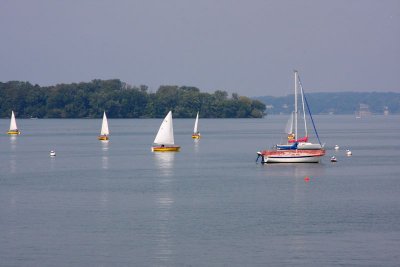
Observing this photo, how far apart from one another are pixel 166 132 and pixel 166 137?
1250mm

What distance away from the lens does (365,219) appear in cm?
4481

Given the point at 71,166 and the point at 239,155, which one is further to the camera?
the point at 239,155

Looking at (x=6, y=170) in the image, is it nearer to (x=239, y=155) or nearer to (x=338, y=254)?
(x=239, y=155)

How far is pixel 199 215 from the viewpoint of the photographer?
46.3 meters

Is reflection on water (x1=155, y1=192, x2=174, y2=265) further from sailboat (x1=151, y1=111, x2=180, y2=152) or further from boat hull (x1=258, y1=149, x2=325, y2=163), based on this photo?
sailboat (x1=151, y1=111, x2=180, y2=152)

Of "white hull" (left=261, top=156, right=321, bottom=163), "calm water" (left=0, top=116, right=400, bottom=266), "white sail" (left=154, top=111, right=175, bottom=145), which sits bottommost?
"calm water" (left=0, top=116, right=400, bottom=266)

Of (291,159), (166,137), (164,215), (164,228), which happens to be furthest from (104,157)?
(164,228)

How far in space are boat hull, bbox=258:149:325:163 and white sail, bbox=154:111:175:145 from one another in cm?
1667

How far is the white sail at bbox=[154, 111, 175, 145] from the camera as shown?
311 ft

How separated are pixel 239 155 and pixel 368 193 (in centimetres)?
4207

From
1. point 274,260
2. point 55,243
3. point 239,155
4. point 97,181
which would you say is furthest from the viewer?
point 239,155

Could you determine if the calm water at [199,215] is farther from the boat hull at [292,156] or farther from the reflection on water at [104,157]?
the reflection on water at [104,157]

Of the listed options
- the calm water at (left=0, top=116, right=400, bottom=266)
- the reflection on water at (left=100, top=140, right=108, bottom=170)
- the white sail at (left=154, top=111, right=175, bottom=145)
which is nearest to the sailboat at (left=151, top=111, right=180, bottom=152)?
the white sail at (left=154, top=111, right=175, bottom=145)

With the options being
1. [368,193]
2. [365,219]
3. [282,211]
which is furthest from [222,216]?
[368,193]
